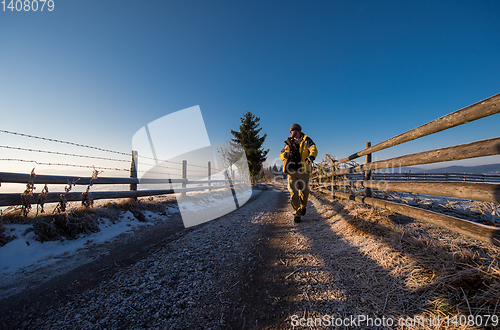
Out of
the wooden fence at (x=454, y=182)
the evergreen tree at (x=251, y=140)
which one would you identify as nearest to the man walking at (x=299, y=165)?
the wooden fence at (x=454, y=182)

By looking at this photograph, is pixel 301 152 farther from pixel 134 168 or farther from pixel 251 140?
pixel 251 140

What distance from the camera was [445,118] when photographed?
6.27ft

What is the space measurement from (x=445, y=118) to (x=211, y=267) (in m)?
3.09

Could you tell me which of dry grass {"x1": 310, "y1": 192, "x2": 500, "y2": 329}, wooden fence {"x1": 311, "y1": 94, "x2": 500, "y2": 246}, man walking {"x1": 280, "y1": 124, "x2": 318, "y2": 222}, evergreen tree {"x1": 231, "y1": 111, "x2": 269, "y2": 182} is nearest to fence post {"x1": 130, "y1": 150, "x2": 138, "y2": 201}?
man walking {"x1": 280, "y1": 124, "x2": 318, "y2": 222}

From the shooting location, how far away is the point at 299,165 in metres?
4.54

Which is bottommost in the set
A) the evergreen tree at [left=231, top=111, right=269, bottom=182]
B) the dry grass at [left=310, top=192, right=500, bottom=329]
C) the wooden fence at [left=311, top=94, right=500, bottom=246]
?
the dry grass at [left=310, top=192, right=500, bottom=329]

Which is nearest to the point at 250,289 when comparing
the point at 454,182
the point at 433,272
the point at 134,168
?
the point at 433,272

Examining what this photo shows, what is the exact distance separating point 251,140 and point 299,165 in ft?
65.9

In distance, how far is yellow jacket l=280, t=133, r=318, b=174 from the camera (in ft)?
14.1

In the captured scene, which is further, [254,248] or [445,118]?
[254,248]

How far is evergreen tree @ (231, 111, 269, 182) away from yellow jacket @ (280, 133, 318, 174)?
63.9ft

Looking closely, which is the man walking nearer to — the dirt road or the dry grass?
the dirt road

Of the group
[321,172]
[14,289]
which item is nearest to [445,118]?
[14,289]

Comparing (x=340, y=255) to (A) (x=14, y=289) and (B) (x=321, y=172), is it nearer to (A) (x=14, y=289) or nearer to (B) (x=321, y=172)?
(A) (x=14, y=289)
